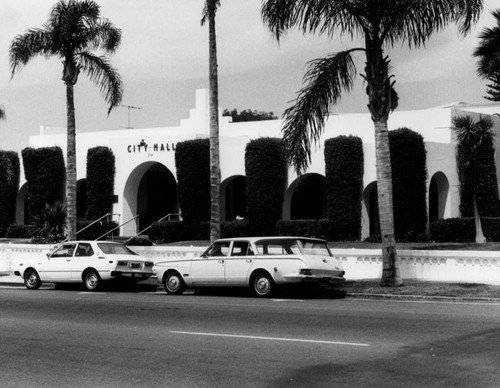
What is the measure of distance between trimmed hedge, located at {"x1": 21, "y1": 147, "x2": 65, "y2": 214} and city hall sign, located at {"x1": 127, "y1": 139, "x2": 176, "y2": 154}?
4385 millimetres

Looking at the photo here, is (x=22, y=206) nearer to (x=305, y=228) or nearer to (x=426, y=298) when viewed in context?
(x=305, y=228)

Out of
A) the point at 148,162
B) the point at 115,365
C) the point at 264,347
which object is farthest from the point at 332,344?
the point at 148,162

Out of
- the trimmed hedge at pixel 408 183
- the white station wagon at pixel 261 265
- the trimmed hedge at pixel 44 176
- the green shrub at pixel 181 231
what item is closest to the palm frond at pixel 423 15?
the white station wagon at pixel 261 265

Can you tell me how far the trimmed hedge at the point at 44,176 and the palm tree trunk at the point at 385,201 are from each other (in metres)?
24.6

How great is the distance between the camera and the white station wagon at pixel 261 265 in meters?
19.5

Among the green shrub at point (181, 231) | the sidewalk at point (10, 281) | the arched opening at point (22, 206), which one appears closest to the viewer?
the sidewalk at point (10, 281)

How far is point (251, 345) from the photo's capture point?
→ 37.5 ft

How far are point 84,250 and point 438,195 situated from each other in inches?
692

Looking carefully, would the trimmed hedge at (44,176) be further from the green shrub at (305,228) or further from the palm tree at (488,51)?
the palm tree at (488,51)

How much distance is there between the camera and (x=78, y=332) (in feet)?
43.2

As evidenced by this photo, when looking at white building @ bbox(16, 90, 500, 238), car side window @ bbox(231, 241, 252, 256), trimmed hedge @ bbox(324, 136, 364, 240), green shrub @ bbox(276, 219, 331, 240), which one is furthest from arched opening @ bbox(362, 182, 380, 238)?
car side window @ bbox(231, 241, 252, 256)

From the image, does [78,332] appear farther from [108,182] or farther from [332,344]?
[108,182]

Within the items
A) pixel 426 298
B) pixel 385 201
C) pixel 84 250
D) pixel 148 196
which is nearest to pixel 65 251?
pixel 84 250

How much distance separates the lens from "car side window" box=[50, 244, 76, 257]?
79.5 ft
